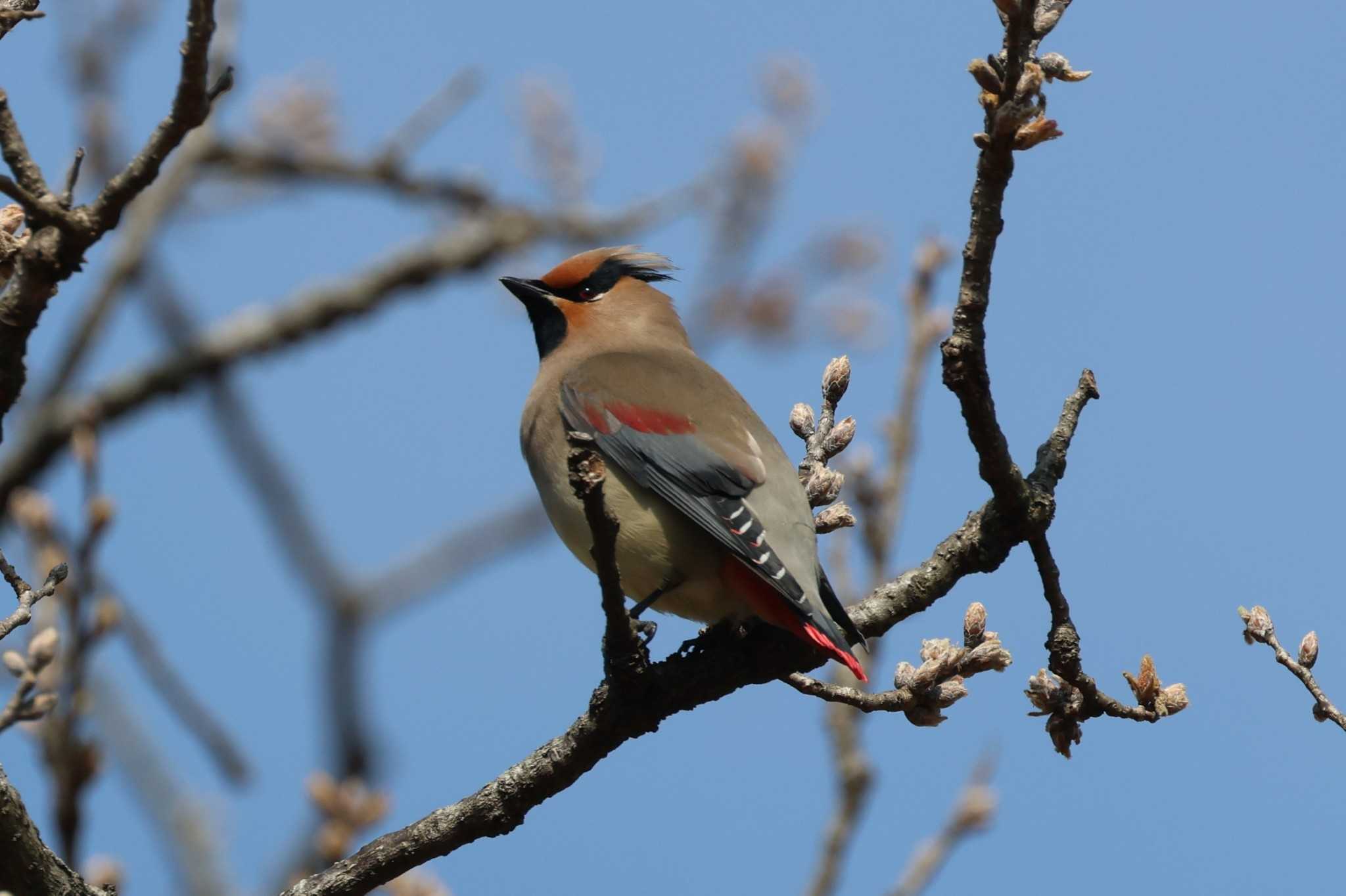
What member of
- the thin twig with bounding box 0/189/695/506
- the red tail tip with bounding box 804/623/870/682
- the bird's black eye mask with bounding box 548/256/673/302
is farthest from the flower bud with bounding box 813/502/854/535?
the thin twig with bounding box 0/189/695/506

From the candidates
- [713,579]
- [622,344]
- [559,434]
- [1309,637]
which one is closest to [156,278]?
[622,344]

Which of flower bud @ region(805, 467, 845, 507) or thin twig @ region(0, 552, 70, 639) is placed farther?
flower bud @ region(805, 467, 845, 507)

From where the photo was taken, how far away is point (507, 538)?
860cm

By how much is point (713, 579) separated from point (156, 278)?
5.65m

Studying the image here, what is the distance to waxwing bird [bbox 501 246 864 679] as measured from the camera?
4105 millimetres

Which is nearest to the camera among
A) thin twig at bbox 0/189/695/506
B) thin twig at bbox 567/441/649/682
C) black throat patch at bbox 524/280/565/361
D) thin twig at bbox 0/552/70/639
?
thin twig at bbox 0/552/70/639

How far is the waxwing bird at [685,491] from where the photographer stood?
4.11m

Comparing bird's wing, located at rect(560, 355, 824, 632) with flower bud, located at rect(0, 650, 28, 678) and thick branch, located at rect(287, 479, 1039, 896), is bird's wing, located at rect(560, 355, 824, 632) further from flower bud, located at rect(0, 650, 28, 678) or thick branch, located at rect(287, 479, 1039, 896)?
flower bud, located at rect(0, 650, 28, 678)

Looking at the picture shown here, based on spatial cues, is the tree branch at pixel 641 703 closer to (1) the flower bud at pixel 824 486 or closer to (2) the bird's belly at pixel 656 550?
(2) the bird's belly at pixel 656 550

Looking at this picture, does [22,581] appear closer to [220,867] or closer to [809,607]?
[809,607]

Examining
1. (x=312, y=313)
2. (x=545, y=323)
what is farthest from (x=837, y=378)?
(x=312, y=313)

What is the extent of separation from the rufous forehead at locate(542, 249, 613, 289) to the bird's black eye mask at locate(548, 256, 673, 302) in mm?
12

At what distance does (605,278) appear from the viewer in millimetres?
6051

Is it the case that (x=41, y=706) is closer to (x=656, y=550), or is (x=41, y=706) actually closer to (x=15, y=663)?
(x=15, y=663)
